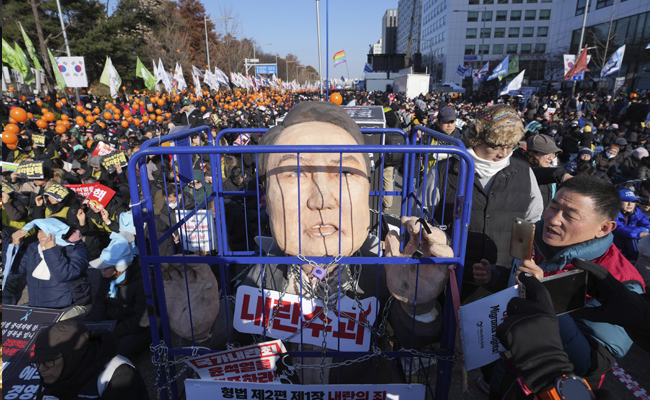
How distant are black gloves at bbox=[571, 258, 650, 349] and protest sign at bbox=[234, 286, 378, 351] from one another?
42.2 inches

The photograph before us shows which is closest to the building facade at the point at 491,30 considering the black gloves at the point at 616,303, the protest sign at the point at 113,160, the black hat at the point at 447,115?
the black hat at the point at 447,115

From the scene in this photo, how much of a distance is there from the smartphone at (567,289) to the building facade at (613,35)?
31.4 metres

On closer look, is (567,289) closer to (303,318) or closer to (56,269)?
(303,318)

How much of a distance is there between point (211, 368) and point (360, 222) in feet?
3.77

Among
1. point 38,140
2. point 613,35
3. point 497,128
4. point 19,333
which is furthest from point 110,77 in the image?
point 613,35

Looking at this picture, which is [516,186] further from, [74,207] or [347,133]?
[74,207]

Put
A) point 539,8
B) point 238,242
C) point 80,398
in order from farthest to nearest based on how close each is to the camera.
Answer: point 539,8 → point 238,242 → point 80,398

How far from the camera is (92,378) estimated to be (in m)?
2.36

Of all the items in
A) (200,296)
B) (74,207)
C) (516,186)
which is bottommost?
(74,207)

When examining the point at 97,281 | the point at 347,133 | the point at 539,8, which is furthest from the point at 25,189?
the point at 539,8

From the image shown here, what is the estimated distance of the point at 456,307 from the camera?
178cm

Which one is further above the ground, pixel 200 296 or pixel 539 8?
pixel 539 8

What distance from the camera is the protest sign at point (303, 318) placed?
2.02 metres

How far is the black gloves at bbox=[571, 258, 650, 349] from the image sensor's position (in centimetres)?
155
